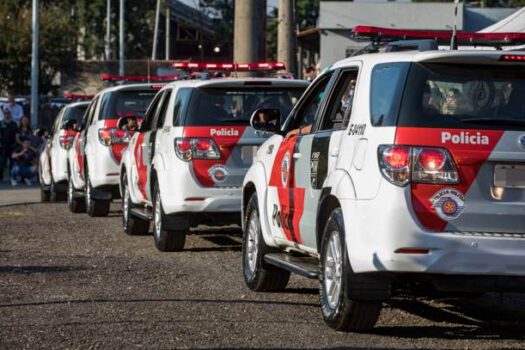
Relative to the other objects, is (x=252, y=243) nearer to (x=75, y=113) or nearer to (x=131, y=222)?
(x=131, y=222)

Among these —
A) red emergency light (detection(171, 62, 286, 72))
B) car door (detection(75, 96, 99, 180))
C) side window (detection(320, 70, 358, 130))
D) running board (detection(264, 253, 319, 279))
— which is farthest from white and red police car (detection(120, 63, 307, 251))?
car door (detection(75, 96, 99, 180))

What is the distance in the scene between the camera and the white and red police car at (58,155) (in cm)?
2377

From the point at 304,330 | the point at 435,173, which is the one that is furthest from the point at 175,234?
the point at 435,173

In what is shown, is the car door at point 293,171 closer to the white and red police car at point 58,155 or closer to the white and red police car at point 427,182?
the white and red police car at point 427,182

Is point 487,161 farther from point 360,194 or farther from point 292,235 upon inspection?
point 292,235

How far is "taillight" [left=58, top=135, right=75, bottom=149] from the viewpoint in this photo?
77.5 ft

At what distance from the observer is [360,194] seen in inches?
339

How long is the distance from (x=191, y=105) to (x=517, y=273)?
624 cm

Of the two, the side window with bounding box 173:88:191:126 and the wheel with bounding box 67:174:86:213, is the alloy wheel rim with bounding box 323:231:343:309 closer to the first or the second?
the side window with bounding box 173:88:191:126

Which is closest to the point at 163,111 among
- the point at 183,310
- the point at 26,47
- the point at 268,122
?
the point at 268,122

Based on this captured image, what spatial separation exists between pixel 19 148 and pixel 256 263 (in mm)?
22764

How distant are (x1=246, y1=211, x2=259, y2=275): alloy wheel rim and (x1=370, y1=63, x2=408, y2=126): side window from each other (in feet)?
9.11

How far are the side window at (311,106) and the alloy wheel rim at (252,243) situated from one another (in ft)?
3.29

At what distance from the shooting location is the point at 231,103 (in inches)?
557
